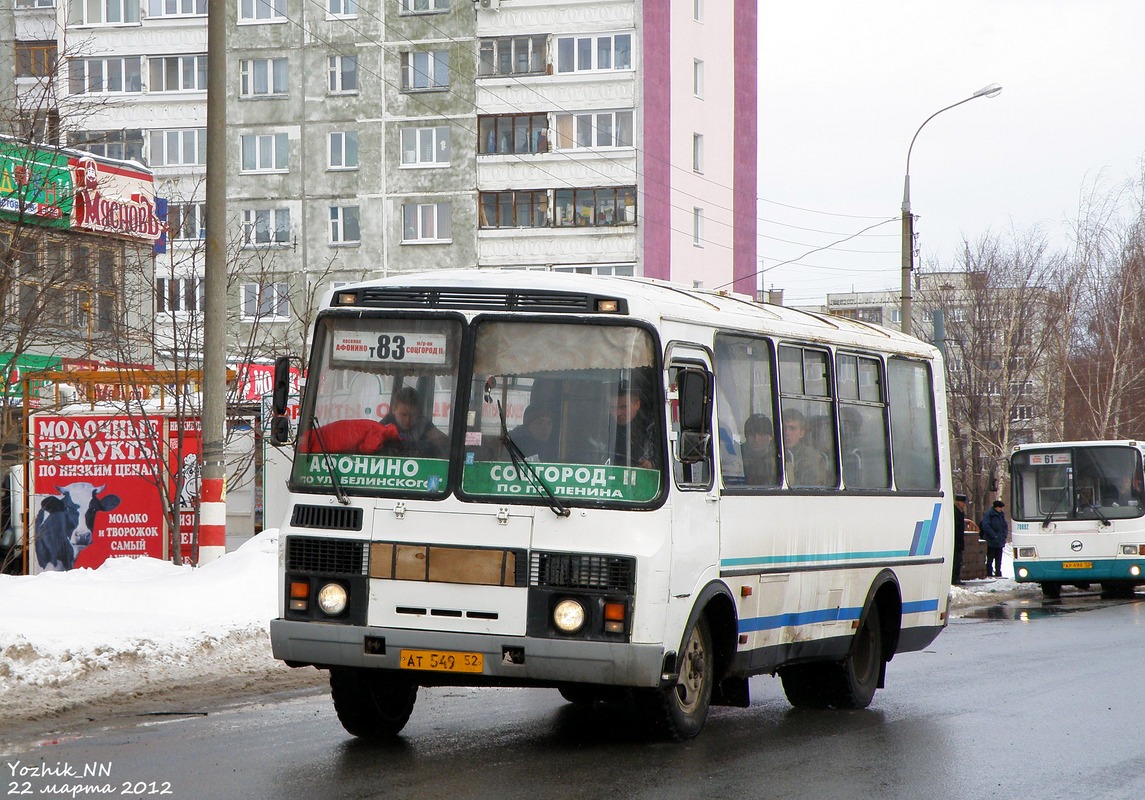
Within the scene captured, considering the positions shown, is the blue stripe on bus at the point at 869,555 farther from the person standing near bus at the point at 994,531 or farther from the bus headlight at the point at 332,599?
the person standing near bus at the point at 994,531

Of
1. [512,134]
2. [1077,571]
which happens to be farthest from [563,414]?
[512,134]

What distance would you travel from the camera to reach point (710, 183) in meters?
60.2

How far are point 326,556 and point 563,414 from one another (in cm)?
154

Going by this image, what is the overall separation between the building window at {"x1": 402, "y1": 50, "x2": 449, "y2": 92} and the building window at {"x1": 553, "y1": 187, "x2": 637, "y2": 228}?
6335 millimetres

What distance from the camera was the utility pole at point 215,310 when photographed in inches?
633

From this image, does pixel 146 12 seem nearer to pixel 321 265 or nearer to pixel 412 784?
pixel 321 265

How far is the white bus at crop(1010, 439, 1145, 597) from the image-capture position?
28828 mm

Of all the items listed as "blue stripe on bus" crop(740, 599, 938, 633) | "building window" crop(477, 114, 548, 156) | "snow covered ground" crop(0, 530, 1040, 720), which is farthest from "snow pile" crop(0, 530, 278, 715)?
"building window" crop(477, 114, 548, 156)

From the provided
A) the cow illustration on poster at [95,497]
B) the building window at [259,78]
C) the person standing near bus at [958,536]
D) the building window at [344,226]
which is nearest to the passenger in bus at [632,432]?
the cow illustration on poster at [95,497]

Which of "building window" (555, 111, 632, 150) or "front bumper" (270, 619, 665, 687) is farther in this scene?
"building window" (555, 111, 632, 150)

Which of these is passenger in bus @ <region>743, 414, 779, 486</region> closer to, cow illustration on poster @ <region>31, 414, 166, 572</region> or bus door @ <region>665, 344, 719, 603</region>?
bus door @ <region>665, 344, 719, 603</region>

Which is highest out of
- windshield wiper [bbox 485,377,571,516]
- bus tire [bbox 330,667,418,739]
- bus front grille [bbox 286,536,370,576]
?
windshield wiper [bbox 485,377,571,516]

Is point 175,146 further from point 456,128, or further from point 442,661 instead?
point 442,661

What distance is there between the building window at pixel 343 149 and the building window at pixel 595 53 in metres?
8.54
